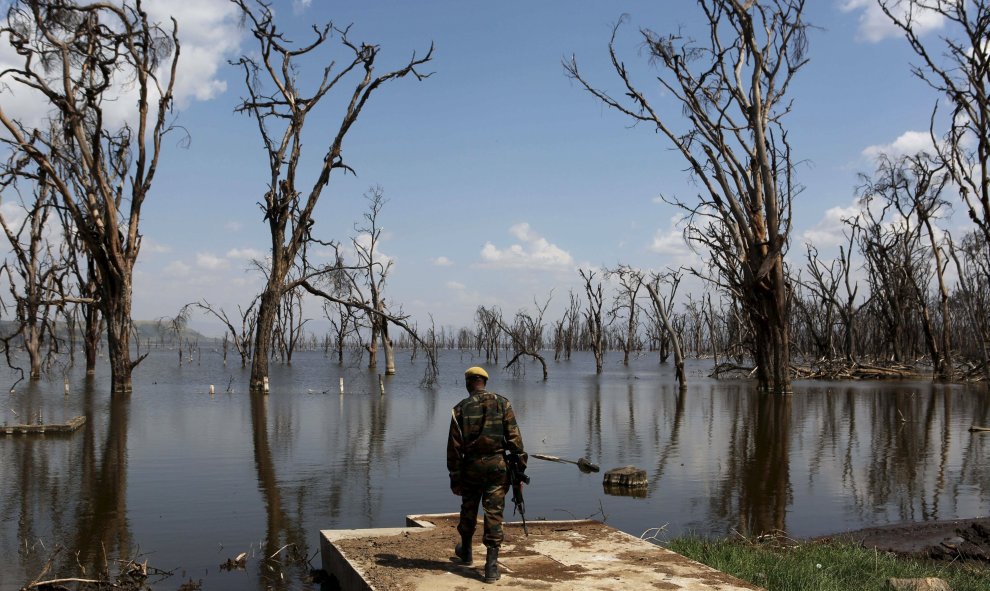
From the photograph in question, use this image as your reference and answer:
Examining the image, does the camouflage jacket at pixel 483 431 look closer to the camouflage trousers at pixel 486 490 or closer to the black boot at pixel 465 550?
the camouflage trousers at pixel 486 490

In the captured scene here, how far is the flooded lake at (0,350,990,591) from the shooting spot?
380 inches

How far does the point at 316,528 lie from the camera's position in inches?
398

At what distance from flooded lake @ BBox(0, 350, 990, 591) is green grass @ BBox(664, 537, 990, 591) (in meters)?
1.50

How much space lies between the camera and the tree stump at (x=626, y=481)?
504 inches

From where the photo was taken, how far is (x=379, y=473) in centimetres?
1395

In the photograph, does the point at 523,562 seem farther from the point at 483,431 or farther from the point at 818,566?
the point at 818,566

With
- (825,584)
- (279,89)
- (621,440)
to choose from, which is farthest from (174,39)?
(825,584)

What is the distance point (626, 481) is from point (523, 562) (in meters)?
5.70

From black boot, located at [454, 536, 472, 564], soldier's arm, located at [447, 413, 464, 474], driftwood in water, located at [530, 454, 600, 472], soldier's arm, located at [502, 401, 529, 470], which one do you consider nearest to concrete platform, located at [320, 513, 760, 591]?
black boot, located at [454, 536, 472, 564]

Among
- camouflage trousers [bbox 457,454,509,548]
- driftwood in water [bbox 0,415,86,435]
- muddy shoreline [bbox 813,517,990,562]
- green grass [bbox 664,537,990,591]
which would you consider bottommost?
muddy shoreline [bbox 813,517,990,562]

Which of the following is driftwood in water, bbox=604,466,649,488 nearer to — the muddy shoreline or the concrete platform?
the muddy shoreline

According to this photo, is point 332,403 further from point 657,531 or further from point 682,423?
point 657,531

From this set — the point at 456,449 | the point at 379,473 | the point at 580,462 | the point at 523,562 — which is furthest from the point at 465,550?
the point at 580,462

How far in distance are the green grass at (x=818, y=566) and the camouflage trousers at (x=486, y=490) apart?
2102 millimetres
